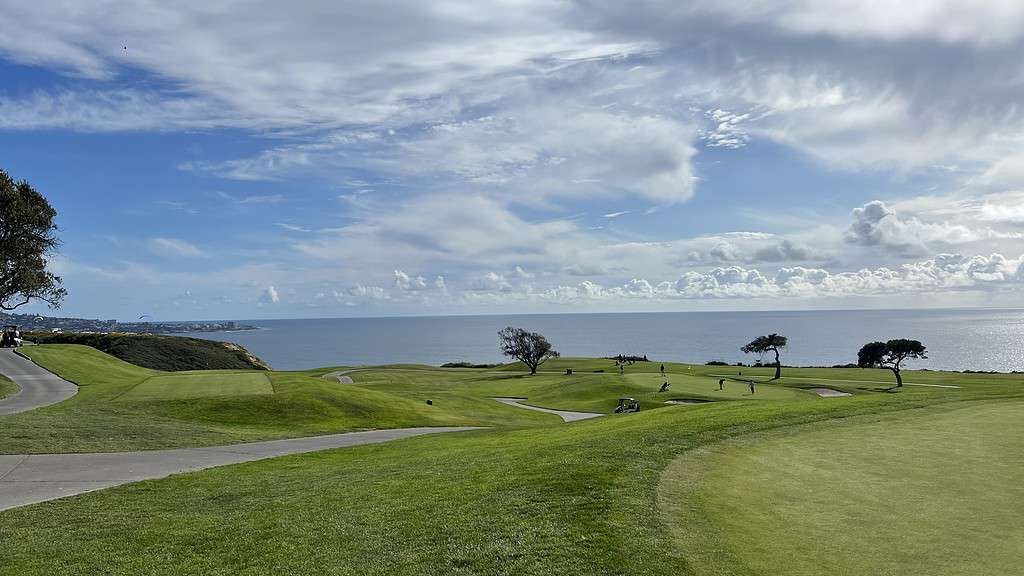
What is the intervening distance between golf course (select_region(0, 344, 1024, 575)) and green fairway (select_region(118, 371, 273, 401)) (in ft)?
42.2

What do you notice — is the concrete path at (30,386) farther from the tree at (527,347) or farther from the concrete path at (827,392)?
the tree at (527,347)

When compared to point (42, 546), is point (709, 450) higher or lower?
higher

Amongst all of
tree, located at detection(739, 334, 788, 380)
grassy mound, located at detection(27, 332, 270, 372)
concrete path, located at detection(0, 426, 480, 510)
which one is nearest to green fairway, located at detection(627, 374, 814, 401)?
tree, located at detection(739, 334, 788, 380)

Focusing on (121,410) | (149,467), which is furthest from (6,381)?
(149,467)

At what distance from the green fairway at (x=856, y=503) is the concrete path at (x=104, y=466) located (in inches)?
592

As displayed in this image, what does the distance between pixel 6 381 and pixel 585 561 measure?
1956 inches

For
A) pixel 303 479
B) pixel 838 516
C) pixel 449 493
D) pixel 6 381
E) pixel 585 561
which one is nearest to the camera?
pixel 585 561

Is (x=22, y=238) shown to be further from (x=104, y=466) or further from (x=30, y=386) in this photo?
(x=104, y=466)

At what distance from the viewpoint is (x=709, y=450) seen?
1448 cm

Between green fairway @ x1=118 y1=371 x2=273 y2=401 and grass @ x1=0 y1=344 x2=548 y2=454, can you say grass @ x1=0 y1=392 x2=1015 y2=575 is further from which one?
green fairway @ x1=118 y1=371 x2=273 y2=401

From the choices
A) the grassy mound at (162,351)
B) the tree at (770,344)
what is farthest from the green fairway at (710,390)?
the grassy mound at (162,351)

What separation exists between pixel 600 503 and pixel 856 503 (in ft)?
13.0

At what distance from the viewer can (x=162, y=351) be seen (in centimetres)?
9544

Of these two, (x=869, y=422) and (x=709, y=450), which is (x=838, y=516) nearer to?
(x=709, y=450)
